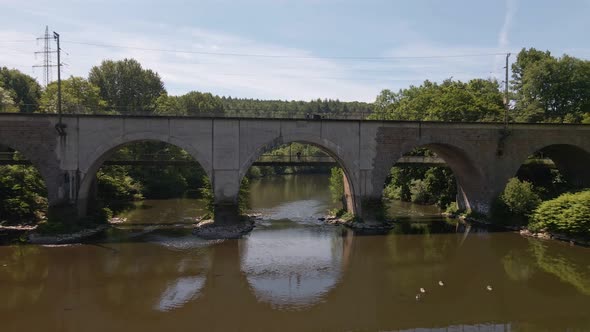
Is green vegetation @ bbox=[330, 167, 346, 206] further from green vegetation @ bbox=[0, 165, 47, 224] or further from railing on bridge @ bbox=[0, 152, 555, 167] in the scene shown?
green vegetation @ bbox=[0, 165, 47, 224]

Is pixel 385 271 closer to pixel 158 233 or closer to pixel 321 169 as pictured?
pixel 158 233

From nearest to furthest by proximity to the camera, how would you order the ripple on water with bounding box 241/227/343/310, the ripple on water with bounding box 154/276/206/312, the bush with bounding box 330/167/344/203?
the ripple on water with bounding box 154/276/206/312, the ripple on water with bounding box 241/227/343/310, the bush with bounding box 330/167/344/203

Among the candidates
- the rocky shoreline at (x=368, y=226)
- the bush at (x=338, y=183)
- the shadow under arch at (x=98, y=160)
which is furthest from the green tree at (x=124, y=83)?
the rocky shoreline at (x=368, y=226)

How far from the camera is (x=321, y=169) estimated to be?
89000 millimetres

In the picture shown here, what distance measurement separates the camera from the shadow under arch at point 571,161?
32.2m

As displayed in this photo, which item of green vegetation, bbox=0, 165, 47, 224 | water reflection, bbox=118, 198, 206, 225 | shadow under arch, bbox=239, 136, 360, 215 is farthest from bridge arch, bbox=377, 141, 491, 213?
green vegetation, bbox=0, 165, 47, 224

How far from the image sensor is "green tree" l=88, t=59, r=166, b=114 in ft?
208

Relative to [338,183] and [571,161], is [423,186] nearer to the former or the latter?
[338,183]

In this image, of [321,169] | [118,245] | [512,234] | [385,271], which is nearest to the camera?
[385,271]

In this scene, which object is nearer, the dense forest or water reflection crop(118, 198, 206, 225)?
water reflection crop(118, 198, 206, 225)

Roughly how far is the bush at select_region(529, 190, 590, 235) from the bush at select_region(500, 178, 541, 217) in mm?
840

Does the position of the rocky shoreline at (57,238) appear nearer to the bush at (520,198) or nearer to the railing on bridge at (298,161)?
the railing on bridge at (298,161)

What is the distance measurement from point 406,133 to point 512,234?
8.88m

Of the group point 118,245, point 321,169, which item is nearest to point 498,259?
point 118,245
